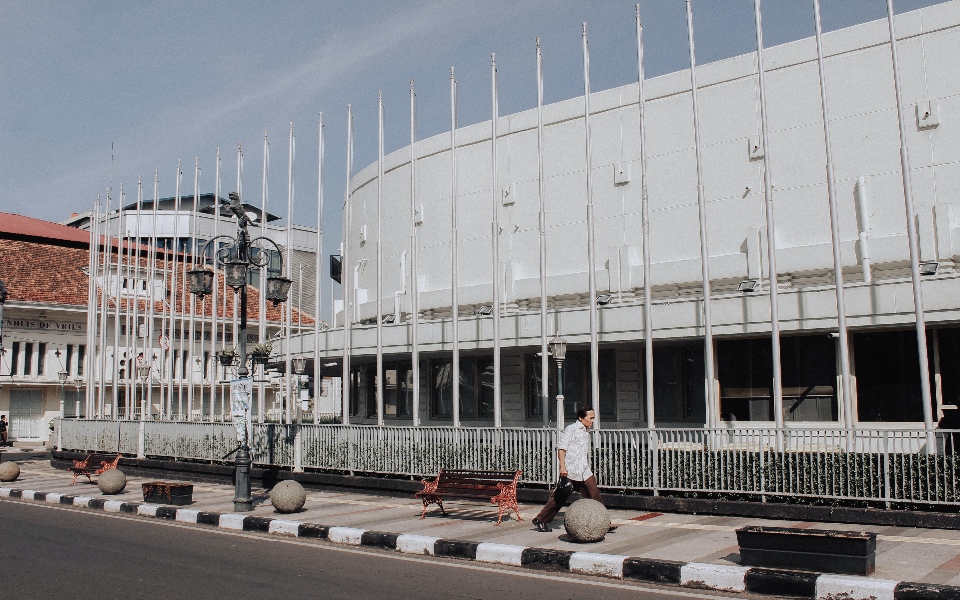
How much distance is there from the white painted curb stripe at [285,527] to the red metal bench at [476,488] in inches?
73.9

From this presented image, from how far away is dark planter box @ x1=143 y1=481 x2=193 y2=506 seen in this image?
52.5ft

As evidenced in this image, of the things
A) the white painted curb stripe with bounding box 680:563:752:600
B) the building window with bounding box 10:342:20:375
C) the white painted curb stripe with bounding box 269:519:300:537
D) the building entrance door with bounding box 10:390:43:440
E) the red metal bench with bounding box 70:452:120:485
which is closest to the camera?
the white painted curb stripe with bounding box 680:563:752:600

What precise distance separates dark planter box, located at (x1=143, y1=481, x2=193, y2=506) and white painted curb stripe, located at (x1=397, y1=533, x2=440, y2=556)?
6.40m

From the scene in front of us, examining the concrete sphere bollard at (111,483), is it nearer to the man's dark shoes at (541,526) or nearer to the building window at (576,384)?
the man's dark shoes at (541,526)

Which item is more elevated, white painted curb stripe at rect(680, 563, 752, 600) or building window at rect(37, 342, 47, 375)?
building window at rect(37, 342, 47, 375)

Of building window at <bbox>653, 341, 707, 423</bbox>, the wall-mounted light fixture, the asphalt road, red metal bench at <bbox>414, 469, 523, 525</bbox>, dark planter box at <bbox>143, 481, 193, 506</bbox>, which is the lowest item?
the asphalt road

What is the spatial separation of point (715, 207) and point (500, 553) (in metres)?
13.0

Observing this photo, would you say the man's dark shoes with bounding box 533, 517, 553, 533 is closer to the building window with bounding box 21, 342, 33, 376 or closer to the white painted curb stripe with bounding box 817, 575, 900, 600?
the white painted curb stripe with bounding box 817, 575, 900, 600

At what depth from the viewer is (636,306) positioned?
1916cm

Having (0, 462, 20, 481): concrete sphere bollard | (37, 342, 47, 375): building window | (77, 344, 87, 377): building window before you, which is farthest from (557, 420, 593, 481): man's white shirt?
(77, 344, 87, 377): building window

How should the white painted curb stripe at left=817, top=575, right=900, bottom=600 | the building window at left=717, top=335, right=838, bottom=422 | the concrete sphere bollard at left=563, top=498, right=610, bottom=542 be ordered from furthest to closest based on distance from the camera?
the building window at left=717, top=335, right=838, bottom=422 → the concrete sphere bollard at left=563, top=498, right=610, bottom=542 → the white painted curb stripe at left=817, top=575, right=900, bottom=600

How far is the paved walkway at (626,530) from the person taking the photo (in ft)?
30.7

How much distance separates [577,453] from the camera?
37.1 ft

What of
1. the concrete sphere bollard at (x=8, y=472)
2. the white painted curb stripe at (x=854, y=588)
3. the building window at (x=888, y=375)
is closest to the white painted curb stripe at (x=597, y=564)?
the white painted curb stripe at (x=854, y=588)
